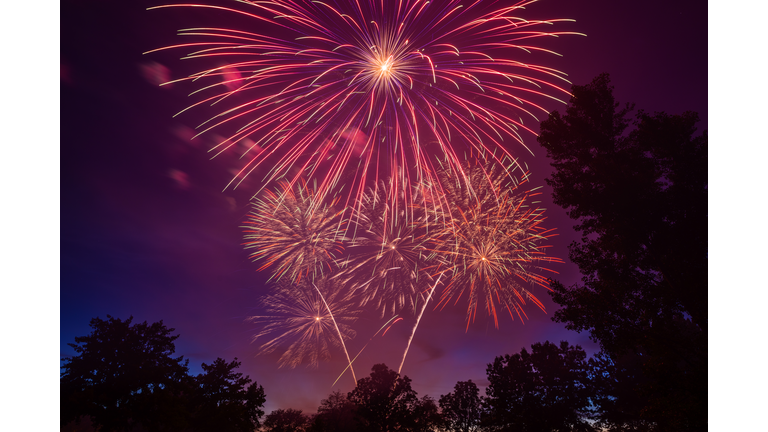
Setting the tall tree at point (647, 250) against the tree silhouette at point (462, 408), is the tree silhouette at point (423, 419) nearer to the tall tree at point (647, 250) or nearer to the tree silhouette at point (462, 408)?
the tree silhouette at point (462, 408)

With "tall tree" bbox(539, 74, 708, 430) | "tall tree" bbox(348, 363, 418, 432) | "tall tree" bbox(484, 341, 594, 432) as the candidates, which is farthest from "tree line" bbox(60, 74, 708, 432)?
"tall tree" bbox(348, 363, 418, 432)

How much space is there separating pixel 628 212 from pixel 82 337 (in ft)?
147

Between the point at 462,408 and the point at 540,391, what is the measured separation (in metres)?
15.7

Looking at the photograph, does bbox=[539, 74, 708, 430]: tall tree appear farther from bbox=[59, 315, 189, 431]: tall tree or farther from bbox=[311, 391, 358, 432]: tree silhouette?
bbox=[311, 391, 358, 432]: tree silhouette

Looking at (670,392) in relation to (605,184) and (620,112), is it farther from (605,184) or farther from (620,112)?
(620,112)

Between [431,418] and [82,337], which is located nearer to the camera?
[82,337]

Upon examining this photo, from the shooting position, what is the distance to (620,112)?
1447cm

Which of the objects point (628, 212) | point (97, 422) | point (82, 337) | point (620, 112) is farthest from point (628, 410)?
point (82, 337)

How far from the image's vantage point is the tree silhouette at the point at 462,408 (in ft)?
157

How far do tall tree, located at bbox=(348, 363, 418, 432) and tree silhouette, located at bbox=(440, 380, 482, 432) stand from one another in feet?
26.9

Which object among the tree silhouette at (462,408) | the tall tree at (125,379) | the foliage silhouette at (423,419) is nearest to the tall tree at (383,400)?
the foliage silhouette at (423,419)

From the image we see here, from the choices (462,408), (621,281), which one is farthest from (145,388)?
(462,408)

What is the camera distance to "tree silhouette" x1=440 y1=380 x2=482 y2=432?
4778cm

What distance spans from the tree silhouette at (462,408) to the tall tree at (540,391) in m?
9.57
